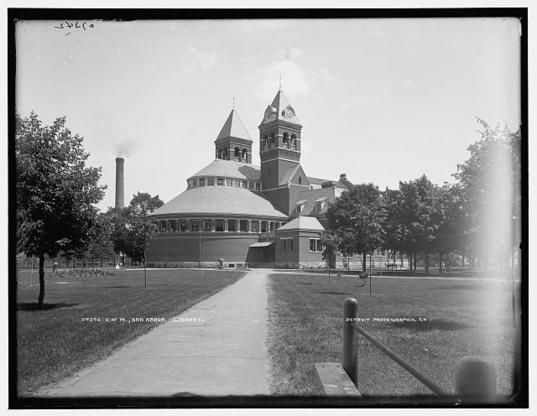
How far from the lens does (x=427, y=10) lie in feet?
16.2

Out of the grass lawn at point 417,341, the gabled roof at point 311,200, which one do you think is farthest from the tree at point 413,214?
the gabled roof at point 311,200

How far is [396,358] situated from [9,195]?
4.22 metres

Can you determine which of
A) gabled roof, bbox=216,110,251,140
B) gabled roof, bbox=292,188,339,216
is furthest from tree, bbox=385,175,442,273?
gabled roof, bbox=292,188,339,216

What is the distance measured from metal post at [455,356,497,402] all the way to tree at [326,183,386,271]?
4724 mm

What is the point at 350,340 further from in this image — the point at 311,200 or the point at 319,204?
the point at 311,200

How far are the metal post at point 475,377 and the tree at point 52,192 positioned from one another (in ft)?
17.7

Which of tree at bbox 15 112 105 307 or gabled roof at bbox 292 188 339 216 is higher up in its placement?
gabled roof at bbox 292 188 339 216

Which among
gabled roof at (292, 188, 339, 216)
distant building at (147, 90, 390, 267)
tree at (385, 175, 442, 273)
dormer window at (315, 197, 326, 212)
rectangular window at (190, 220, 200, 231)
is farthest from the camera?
rectangular window at (190, 220, 200, 231)

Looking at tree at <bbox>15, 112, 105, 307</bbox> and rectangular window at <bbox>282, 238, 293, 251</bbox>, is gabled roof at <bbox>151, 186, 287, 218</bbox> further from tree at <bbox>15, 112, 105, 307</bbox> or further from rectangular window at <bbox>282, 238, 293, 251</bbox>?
tree at <bbox>15, 112, 105, 307</bbox>

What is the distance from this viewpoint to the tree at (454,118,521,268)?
17.1 feet

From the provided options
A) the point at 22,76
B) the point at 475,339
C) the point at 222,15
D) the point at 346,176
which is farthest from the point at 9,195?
the point at 475,339

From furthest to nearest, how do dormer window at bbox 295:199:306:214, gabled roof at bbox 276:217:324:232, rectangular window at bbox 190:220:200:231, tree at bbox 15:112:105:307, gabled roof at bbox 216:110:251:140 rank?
rectangular window at bbox 190:220:200:231
dormer window at bbox 295:199:306:214
gabled roof at bbox 276:217:324:232
gabled roof at bbox 216:110:251:140
tree at bbox 15:112:105:307

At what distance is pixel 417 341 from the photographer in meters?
5.97

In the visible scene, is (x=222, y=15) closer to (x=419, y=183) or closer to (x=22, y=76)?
(x=22, y=76)
